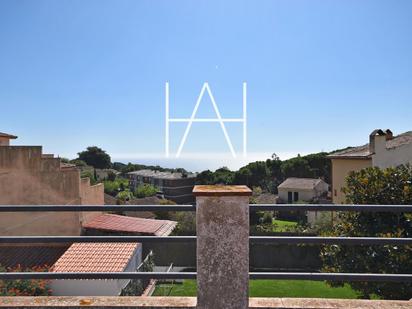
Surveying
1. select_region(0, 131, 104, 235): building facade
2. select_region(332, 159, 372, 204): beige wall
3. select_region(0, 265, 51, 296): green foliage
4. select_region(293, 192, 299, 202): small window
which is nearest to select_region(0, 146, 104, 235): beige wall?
select_region(0, 131, 104, 235): building facade

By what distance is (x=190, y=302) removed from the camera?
2715 mm

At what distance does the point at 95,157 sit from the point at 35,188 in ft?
282

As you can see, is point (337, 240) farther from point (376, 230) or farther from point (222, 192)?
point (376, 230)

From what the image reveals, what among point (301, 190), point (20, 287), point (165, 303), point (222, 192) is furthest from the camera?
point (301, 190)

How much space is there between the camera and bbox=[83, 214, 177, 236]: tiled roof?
21.0 m

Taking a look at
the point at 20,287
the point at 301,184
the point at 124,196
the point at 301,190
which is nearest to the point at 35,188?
the point at 20,287

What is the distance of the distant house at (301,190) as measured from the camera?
54.3 metres

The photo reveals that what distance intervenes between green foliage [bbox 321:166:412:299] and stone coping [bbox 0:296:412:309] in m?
5.67

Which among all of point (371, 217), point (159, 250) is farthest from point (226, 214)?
point (159, 250)

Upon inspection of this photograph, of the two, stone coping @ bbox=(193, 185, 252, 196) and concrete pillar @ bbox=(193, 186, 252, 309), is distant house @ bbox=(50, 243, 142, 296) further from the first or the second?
stone coping @ bbox=(193, 185, 252, 196)

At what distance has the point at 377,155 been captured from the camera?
790 inches

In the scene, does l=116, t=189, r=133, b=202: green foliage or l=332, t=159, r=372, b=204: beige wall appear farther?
l=116, t=189, r=133, b=202: green foliage

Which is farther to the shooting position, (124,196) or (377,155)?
(124,196)

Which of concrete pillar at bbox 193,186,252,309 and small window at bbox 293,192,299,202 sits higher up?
concrete pillar at bbox 193,186,252,309
